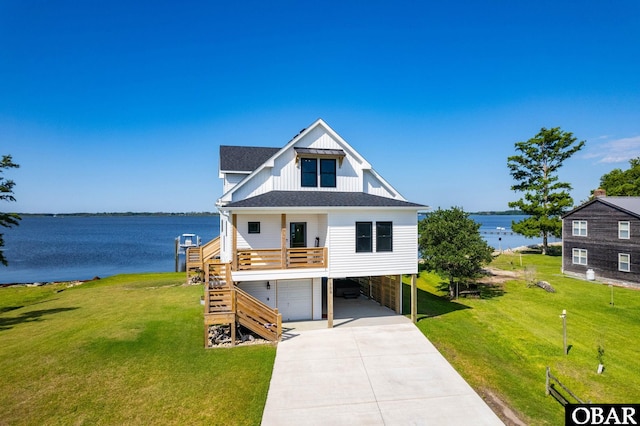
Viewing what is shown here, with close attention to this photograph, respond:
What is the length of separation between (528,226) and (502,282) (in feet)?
66.2

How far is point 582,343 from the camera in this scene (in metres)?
14.8

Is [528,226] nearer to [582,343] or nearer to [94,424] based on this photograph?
[582,343]

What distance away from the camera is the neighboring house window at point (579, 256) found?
28.5m

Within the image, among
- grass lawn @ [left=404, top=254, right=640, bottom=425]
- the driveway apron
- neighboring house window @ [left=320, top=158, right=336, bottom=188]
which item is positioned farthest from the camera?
neighboring house window @ [left=320, top=158, right=336, bottom=188]

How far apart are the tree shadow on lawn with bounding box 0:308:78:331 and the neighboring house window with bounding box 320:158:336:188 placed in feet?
54.0

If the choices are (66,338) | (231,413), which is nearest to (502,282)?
(231,413)

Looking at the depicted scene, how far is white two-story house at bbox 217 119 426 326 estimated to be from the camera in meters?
15.5

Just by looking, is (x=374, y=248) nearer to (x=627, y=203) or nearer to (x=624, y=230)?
(x=624, y=230)

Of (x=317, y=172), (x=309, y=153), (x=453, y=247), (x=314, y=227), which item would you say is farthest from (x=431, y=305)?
(x=309, y=153)

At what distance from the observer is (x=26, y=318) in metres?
17.9

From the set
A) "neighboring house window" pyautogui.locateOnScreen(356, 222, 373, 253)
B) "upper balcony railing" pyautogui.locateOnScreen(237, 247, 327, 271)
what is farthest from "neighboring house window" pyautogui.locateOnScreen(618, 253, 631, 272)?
"upper balcony railing" pyautogui.locateOnScreen(237, 247, 327, 271)

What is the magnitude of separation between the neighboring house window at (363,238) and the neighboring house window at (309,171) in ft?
12.9

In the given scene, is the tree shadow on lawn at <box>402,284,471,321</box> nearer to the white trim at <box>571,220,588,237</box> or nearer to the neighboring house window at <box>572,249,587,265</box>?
the neighboring house window at <box>572,249,587,265</box>

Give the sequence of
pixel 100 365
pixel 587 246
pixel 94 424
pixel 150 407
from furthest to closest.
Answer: pixel 587 246 → pixel 100 365 → pixel 150 407 → pixel 94 424
